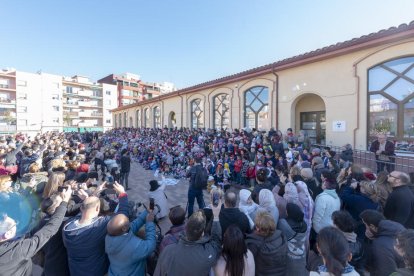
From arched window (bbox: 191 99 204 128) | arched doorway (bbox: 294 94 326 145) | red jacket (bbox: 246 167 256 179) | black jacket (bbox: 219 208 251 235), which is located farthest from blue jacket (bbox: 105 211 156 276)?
arched window (bbox: 191 99 204 128)

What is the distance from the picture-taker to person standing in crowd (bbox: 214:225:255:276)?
213cm

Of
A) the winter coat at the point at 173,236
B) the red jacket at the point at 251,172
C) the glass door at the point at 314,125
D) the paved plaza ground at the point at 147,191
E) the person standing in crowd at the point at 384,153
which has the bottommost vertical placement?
the paved plaza ground at the point at 147,191

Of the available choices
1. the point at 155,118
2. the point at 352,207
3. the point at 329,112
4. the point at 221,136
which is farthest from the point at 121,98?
the point at 352,207

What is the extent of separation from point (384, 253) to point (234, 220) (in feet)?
5.41

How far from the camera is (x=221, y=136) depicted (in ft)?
38.8

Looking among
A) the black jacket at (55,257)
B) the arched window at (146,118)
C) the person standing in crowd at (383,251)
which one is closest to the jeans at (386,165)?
the person standing in crowd at (383,251)

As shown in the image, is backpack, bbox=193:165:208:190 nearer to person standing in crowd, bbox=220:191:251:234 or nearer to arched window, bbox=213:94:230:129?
person standing in crowd, bbox=220:191:251:234

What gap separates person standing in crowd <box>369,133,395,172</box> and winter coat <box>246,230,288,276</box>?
18.7 ft

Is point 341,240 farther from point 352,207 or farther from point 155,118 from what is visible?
point 155,118

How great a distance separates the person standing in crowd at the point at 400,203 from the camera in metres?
3.13

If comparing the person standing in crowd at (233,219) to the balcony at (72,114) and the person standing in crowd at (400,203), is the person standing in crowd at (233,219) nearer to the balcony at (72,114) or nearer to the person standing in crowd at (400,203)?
the person standing in crowd at (400,203)

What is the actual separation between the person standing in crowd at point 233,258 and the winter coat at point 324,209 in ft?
5.98

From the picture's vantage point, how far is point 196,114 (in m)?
17.0

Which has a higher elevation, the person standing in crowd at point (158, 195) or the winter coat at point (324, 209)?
the winter coat at point (324, 209)
